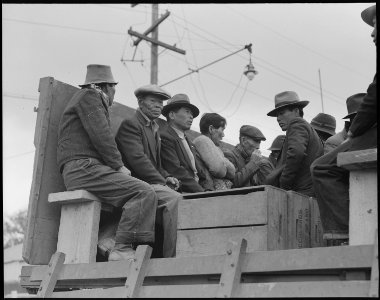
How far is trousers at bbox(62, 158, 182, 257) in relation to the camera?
203 inches

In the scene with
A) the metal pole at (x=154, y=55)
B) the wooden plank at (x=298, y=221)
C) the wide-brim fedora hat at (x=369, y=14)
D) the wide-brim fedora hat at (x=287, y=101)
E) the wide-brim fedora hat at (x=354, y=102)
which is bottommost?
the wooden plank at (x=298, y=221)

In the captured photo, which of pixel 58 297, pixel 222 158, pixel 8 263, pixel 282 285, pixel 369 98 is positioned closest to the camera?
pixel 282 285

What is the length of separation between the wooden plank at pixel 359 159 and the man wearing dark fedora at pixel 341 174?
0.26 metres

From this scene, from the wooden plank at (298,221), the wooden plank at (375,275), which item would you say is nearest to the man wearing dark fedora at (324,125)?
the wooden plank at (298,221)

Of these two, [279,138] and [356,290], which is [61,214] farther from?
[279,138]

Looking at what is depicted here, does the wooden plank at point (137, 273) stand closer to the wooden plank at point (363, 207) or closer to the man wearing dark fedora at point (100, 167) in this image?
the man wearing dark fedora at point (100, 167)

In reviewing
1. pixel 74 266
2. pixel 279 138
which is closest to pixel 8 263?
pixel 279 138

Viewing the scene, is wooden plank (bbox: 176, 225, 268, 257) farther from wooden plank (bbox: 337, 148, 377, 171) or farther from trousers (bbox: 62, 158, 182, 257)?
wooden plank (bbox: 337, 148, 377, 171)

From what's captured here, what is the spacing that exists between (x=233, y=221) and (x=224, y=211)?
102 mm

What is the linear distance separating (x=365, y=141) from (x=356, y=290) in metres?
1.09

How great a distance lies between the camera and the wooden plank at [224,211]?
4.55m

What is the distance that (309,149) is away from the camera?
19.3 feet

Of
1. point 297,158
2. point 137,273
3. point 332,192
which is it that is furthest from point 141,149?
point 332,192

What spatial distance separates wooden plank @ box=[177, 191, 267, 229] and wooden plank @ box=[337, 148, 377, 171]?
0.77 metres
